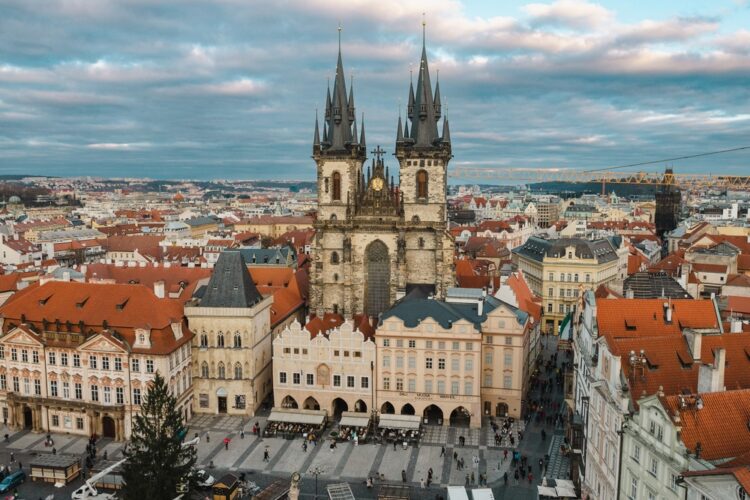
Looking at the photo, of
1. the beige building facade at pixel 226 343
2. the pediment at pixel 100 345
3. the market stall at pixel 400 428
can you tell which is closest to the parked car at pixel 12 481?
the pediment at pixel 100 345

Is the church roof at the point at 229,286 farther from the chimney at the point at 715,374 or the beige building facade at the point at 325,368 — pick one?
the chimney at the point at 715,374

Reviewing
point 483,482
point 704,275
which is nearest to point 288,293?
point 483,482

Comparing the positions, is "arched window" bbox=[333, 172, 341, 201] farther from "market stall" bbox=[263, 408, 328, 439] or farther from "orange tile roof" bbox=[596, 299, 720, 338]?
"orange tile roof" bbox=[596, 299, 720, 338]

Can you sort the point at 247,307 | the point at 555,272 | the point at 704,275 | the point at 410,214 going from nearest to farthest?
the point at 247,307 → the point at 410,214 → the point at 704,275 → the point at 555,272

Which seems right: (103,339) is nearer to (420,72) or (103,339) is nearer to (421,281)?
(421,281)

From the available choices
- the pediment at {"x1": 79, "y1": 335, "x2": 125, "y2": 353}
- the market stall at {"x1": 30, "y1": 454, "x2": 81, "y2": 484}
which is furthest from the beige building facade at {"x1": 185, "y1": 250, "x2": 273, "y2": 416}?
the market stall at {"x1": 30, "y1": 454, "x2": 81, "y2": 484}
